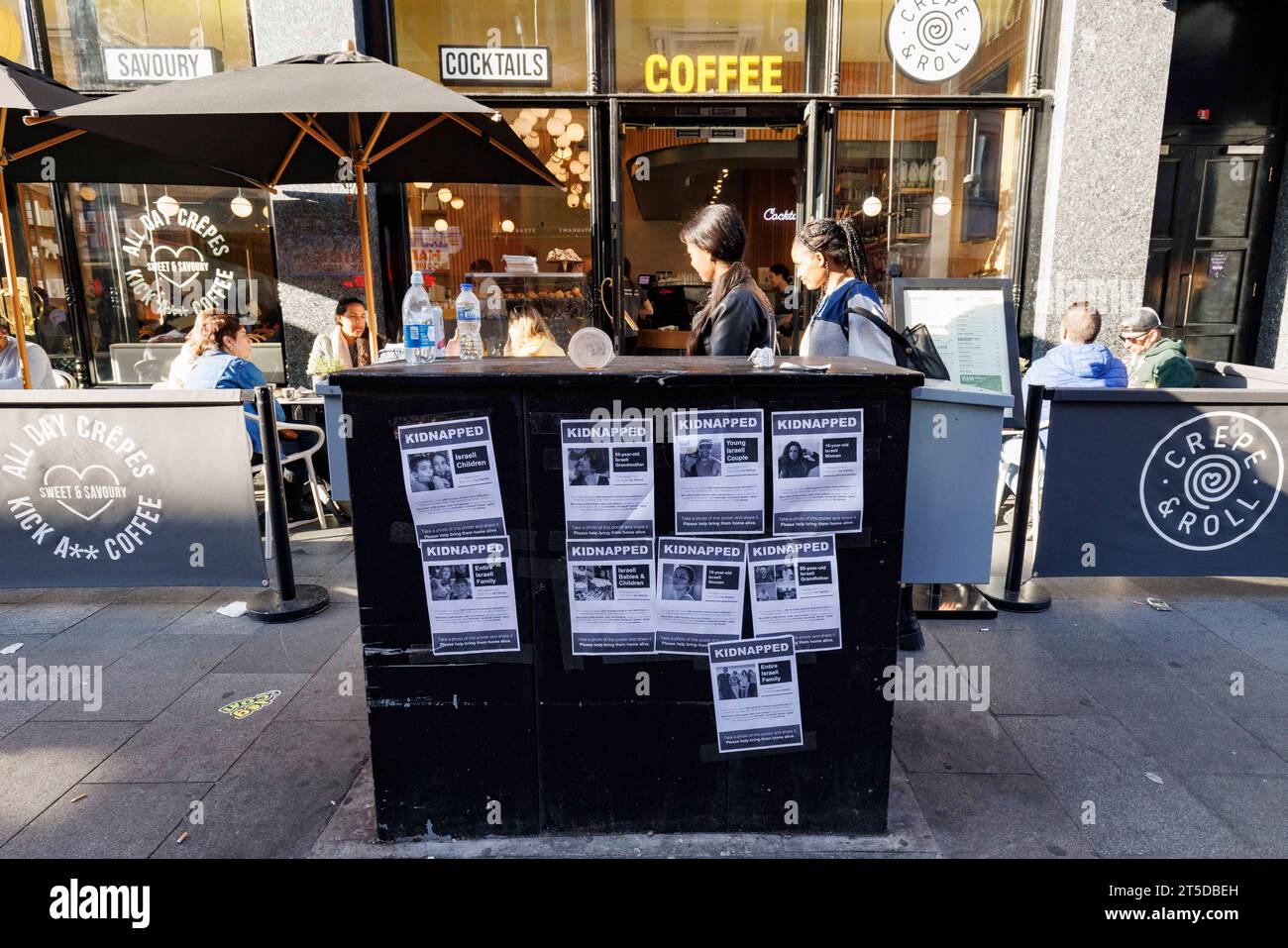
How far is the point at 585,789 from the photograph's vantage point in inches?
107

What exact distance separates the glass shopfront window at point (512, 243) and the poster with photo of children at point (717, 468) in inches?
219

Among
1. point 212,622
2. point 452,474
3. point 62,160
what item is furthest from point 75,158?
point 452,474

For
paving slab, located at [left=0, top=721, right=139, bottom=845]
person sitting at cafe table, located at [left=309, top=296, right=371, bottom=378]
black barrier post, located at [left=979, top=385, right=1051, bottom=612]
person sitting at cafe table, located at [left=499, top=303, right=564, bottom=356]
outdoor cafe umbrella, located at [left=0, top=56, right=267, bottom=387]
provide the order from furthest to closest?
person sitting at cafe table, located at [left=309, top=296, right=371, bottom=378] → person sitting at cafe table, located at [left=499, top=303, right=564, bottom=356] → outdoor cafe umbrella, located at [left=0, top=56, right=267, bottom=387] → black barrier post, located at [left=979, top=385, right=1051, bottom=612] → paving slab, located at [left=0, top=721, right=139, bottom=845]

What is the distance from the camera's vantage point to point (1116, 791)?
307 cm

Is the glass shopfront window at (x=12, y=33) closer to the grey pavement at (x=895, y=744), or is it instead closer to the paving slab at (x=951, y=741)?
the grey pavement at (x=895, y=744)

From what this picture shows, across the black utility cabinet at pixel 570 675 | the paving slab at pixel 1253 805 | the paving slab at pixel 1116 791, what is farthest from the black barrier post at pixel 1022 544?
the black utility cabinet at pixel 570 675

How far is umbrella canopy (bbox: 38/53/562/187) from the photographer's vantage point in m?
4.48

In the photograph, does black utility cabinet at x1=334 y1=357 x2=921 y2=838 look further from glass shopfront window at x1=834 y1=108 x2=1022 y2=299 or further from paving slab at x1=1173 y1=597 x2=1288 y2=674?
glass shopfront window at x1=834 y1=108 x2=1022 y2=299

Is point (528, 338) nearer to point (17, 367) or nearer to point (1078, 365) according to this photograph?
point (1078, 365)

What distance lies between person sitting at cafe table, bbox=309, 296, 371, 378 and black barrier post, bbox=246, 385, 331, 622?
238 cm

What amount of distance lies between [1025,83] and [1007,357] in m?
4.08

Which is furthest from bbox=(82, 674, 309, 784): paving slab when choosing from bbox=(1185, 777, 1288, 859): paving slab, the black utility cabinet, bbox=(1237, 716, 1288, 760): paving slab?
bbox=(1237, 716, 1288, 760): paving slab

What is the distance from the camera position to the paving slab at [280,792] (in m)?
2.80

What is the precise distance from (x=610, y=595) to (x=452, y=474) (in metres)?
0.65
